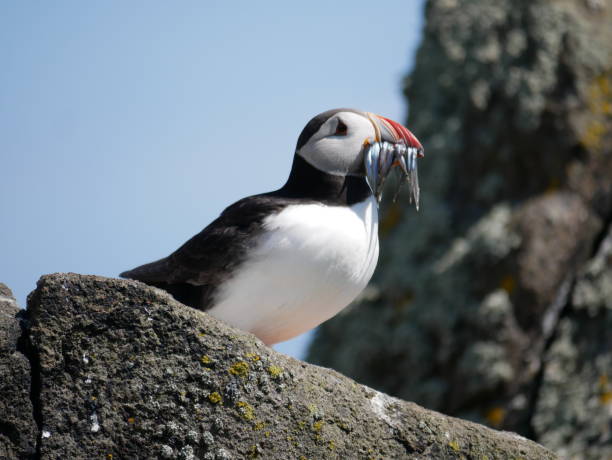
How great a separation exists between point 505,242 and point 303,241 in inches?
207

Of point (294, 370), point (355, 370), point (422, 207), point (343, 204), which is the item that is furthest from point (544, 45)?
point (294, 370)

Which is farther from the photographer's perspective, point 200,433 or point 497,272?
point 497,272

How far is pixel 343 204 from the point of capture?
162 inches

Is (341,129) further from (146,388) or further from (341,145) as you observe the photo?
(146,388)

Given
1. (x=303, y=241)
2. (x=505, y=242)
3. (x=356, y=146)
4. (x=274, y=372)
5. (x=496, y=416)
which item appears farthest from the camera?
(x=505, y=242)

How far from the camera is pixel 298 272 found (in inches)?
153

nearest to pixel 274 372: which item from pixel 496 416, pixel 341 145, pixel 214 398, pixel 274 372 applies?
pixel 274 372

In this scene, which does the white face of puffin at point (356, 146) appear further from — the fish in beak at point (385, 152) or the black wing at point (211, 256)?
the black wing at point (211, 256)

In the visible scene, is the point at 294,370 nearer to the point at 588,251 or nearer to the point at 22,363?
the point at 22,363

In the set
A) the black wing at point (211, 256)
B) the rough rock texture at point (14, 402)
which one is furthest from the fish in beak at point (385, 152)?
the rough rock texture at point (14, 402)

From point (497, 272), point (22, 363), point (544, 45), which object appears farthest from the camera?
point (544, 45)

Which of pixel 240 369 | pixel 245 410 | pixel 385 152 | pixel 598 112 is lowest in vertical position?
pixel 598 112

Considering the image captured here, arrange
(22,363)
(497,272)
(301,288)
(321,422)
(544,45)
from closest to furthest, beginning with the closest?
(22,363) < (321,422) < (301,288) < (497,272) < (544,45)

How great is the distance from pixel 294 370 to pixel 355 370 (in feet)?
19.4
